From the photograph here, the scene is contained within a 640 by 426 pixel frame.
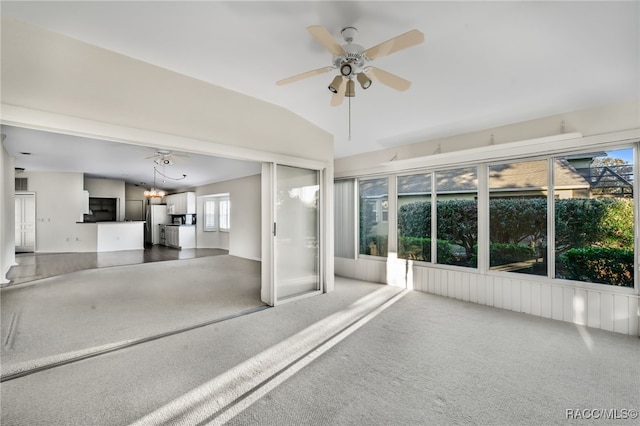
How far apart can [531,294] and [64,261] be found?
10.00 metres

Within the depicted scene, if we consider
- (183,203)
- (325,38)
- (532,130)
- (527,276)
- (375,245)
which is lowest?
(527,276)

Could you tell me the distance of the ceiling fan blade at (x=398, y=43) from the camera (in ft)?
6.51

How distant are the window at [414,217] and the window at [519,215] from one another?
0.98m

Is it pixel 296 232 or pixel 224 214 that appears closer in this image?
pixel 296 232

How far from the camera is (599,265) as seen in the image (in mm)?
3383

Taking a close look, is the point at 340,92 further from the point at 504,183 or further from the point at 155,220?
the point at 155,220

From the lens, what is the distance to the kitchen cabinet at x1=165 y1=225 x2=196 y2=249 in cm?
1006

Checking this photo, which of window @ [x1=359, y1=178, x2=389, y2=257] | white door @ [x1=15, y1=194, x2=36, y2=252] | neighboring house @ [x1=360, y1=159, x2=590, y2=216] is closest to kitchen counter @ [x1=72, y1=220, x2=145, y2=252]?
white door @ [x1=15, y1=194, x2=36, y2=252]

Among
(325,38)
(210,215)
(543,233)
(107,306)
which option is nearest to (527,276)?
(543,233)

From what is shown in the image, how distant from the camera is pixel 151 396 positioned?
6.64 ft

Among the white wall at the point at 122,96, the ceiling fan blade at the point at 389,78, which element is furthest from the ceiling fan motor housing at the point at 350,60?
the white wall at the point at 122,96

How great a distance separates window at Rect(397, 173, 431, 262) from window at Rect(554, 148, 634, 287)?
173cm

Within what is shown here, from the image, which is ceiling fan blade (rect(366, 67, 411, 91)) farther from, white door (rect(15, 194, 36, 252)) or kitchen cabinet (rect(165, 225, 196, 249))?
white door (rect(15, 194, 36, 252))

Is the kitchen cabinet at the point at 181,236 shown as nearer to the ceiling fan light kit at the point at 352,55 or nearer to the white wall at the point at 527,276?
the white wall at the point at 527,276
